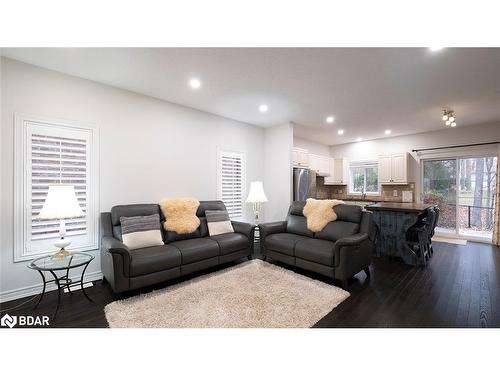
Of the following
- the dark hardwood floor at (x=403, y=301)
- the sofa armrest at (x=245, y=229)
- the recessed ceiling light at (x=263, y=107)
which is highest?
the recessed ceiling light at (x=263, y=107)

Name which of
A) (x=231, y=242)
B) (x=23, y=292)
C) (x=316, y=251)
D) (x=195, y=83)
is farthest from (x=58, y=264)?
(x=316, y=251)

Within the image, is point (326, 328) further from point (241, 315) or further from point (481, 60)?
point (481, 60)

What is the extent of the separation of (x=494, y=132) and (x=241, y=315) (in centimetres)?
635

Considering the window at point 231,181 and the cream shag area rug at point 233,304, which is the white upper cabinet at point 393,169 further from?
the cream shag area rug at point 233,304

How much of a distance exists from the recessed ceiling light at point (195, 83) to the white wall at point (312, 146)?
3497mm

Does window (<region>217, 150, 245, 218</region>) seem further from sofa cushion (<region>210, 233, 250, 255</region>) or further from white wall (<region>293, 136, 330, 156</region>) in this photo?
white wall (<region>293, 136, 330, 156</region>)

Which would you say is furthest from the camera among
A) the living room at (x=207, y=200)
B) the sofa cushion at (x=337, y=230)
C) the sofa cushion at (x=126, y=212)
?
the sofa cushion at (x=337, y=230)

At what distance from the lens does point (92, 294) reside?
2439mm

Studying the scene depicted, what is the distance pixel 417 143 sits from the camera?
5.45 m

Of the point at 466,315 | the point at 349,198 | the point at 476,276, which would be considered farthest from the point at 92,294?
the point at 349,198

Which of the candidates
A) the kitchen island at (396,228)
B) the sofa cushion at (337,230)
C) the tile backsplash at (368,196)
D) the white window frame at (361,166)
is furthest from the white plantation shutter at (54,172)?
the white window frame at (361,166)

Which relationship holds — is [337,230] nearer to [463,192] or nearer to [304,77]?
[304,77]

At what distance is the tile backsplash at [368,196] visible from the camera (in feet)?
18.6

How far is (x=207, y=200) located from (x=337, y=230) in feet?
7.77
